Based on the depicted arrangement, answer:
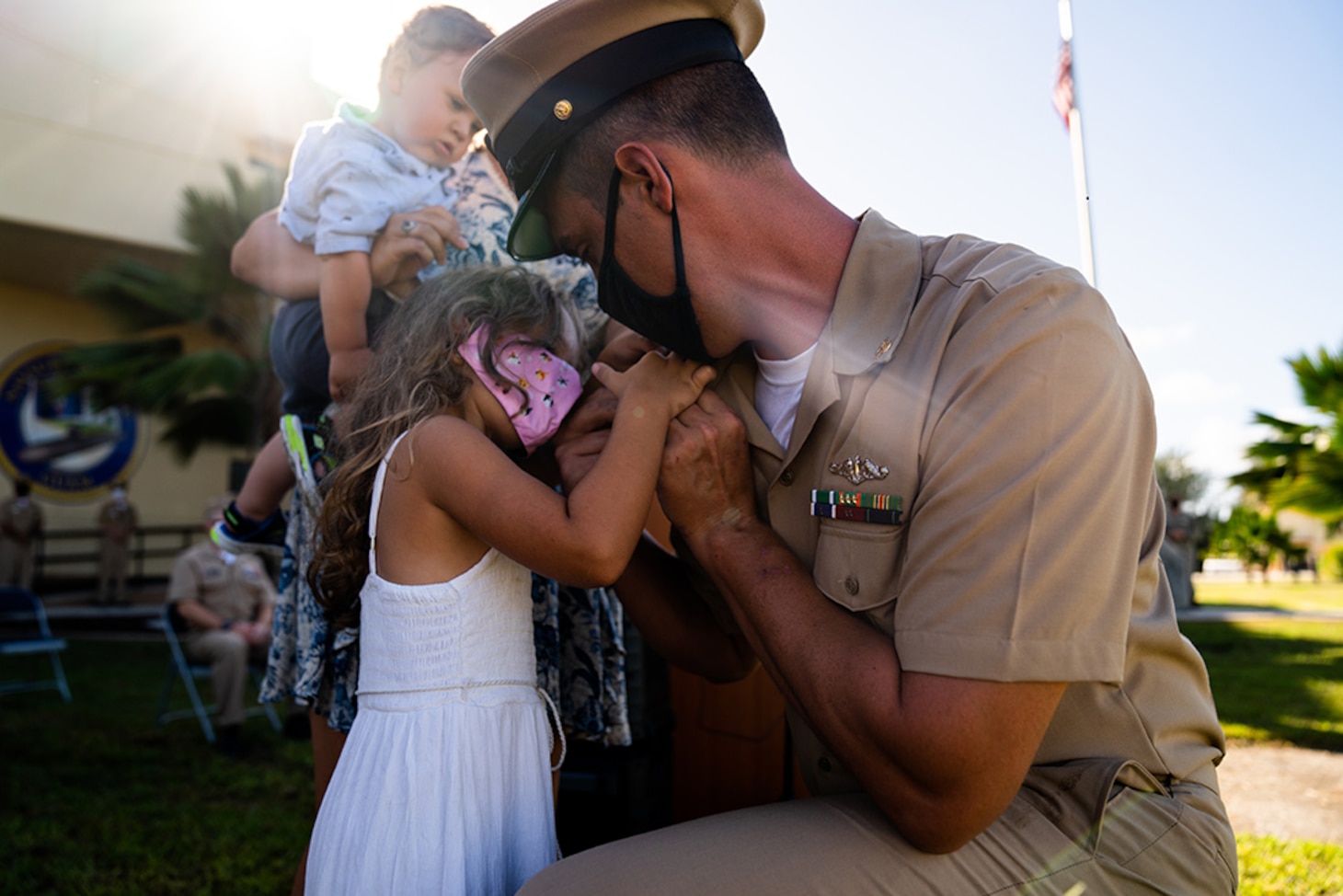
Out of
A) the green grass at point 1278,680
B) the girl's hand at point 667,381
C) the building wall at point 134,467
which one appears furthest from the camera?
the building wall at point 134,467

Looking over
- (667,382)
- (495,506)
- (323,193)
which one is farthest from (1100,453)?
(323,193)

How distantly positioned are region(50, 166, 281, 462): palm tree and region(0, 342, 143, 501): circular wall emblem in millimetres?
3287

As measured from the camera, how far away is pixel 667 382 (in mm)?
1869

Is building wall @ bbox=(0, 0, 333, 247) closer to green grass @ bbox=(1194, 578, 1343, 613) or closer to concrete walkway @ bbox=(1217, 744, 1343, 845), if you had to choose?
concrete walkway @ bbox=(1217, 744, 1343, 845)

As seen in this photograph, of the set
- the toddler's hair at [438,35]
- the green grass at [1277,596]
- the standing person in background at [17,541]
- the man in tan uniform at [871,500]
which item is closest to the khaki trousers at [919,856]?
the man in tan uniform at [871,500]

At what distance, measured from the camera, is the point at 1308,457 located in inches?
462

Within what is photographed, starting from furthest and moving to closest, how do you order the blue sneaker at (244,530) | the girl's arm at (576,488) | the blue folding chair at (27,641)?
the blue folding chair at (27,641) → the blue sneaker at (244,530) → the girl's arm at (576,488)

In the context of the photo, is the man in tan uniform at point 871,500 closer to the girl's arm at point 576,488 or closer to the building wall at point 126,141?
the girl's arm at point 576,488

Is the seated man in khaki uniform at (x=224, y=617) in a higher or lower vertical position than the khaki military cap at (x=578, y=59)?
lower

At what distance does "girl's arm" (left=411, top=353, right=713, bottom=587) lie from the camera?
1.71 meters

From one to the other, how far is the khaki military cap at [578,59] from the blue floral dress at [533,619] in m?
0.54

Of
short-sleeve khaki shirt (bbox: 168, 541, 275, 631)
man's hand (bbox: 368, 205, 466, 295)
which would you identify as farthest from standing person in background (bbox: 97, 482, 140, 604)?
man's hand (bbox: 368, 205, 466, 295)

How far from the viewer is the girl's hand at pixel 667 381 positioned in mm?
1837

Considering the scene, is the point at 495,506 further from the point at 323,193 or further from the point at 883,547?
the point at 323,193
